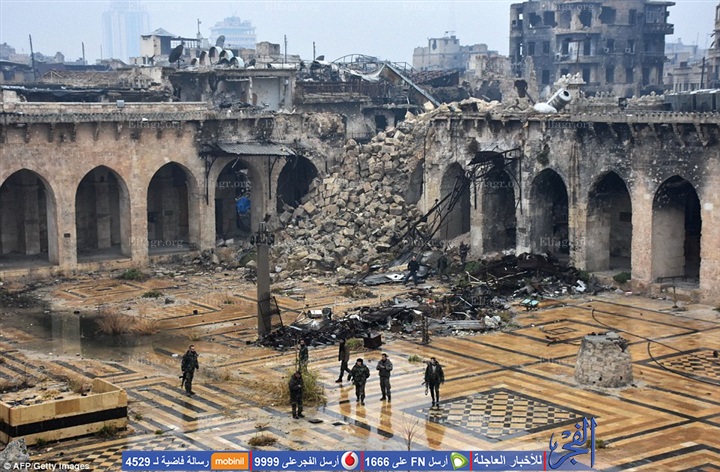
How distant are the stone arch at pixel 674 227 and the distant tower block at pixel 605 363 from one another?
442 inches

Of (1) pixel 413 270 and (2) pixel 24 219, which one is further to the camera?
(2) pixel 24 219

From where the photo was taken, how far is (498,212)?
43.1m

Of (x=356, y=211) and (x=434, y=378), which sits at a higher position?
(x=356, y=211)

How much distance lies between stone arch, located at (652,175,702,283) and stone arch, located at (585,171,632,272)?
2075 millimetres

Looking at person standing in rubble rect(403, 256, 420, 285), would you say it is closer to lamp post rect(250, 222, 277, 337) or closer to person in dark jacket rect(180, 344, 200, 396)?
lamp post rect(250, 222, 277, 337)

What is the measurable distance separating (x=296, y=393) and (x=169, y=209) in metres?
25.4

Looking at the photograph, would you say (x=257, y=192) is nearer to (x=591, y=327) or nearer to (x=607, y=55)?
(x=591, y=327)

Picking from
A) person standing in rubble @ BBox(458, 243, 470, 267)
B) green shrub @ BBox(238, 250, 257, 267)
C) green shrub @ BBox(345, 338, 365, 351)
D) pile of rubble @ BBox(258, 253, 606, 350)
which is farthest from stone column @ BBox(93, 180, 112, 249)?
green shrub @ BBox(345, 338, 365, 351)

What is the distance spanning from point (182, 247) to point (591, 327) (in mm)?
19744

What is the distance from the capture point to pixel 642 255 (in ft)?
121

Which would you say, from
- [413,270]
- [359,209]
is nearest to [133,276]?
[359,209]

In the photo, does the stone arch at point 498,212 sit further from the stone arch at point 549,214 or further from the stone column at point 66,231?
the stone column at point 66,231

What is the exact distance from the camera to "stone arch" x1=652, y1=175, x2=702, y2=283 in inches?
1444

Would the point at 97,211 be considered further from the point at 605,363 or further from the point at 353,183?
the point at 605,363
